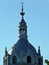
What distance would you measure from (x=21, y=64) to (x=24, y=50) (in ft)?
7.64

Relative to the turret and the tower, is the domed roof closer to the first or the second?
the tower

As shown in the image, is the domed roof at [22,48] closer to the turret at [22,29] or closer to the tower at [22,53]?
the tower at [22,53]

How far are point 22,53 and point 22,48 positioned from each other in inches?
32.0

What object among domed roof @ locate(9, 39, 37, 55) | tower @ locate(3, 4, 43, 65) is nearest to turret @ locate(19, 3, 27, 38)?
tower @ locate(3, 4, 43, 65)

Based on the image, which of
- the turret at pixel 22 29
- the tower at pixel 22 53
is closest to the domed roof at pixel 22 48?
the tower at pixel 22 53

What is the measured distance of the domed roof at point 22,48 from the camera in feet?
264

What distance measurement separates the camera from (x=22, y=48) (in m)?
80.6

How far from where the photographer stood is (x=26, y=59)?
80562 millimetres

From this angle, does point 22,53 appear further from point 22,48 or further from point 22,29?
point 22,29

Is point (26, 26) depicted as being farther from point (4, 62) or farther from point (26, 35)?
point (4, 62)

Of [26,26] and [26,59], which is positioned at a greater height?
[26,26]

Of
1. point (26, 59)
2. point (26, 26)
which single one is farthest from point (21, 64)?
point (26, 26)

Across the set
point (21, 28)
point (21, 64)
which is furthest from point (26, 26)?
point (21, 64)

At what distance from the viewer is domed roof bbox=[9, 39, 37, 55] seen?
80.5 metres
